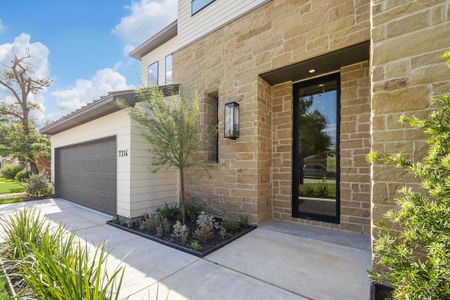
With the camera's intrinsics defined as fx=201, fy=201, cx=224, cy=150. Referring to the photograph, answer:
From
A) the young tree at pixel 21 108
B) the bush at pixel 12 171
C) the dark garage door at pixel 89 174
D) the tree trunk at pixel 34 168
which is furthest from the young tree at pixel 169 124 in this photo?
the bush at pixel 12 171

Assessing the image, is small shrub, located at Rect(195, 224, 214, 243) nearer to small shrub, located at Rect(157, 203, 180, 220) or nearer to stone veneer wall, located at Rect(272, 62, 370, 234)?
small shrub, located at Rect(157, 203, 180, 220)

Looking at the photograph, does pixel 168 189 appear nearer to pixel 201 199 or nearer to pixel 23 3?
pixel 201 199

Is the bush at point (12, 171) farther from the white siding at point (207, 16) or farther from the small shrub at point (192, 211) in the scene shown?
the small shrub at point (192, 211)

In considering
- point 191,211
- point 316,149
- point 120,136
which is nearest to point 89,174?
point 120,136

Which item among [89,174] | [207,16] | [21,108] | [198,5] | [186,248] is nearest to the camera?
[186,248]

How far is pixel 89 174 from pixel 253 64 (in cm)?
635

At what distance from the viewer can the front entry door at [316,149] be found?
439 cm

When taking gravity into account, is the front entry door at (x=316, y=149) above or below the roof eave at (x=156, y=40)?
below

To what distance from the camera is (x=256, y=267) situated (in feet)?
9.36

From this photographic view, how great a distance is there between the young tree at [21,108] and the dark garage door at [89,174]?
642 cm

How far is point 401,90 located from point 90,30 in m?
10.5

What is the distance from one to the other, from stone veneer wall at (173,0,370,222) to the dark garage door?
7.69ft

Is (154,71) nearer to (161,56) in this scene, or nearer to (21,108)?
(161,56)

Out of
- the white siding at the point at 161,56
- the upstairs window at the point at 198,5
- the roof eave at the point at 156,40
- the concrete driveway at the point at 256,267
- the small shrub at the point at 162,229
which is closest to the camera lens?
the concrete driveway at the point at 256,267
